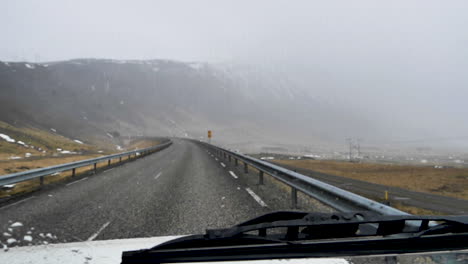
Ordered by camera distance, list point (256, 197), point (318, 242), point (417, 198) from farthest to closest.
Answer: point (417, 198), point (256, 197), point (318, 242)

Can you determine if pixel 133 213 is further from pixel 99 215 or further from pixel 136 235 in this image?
pixel 136 235

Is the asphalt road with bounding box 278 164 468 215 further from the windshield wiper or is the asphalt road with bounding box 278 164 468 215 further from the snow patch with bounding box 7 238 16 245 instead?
the snow patch with bounding box 7 238 16 245

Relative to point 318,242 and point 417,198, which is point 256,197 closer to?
point 318,242

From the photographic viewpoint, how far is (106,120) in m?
166

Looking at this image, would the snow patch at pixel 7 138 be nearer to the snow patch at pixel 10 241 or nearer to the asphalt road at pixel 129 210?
the asphalt road at pixel 129 210

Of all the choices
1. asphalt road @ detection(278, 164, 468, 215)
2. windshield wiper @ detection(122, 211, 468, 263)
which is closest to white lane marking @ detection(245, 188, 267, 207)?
windshield wiper @ detection(122, 211, 468, 263)

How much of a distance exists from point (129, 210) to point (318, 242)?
511cm

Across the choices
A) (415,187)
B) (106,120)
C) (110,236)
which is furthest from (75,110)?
(110,236)

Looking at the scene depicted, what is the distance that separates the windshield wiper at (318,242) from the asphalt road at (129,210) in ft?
8.36

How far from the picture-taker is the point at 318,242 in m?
2.02

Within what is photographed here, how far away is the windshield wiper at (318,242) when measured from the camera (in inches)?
77.7

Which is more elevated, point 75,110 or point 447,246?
point 75,110

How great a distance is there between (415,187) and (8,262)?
39.4 metres

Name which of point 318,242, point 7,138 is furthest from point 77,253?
point 7,138
